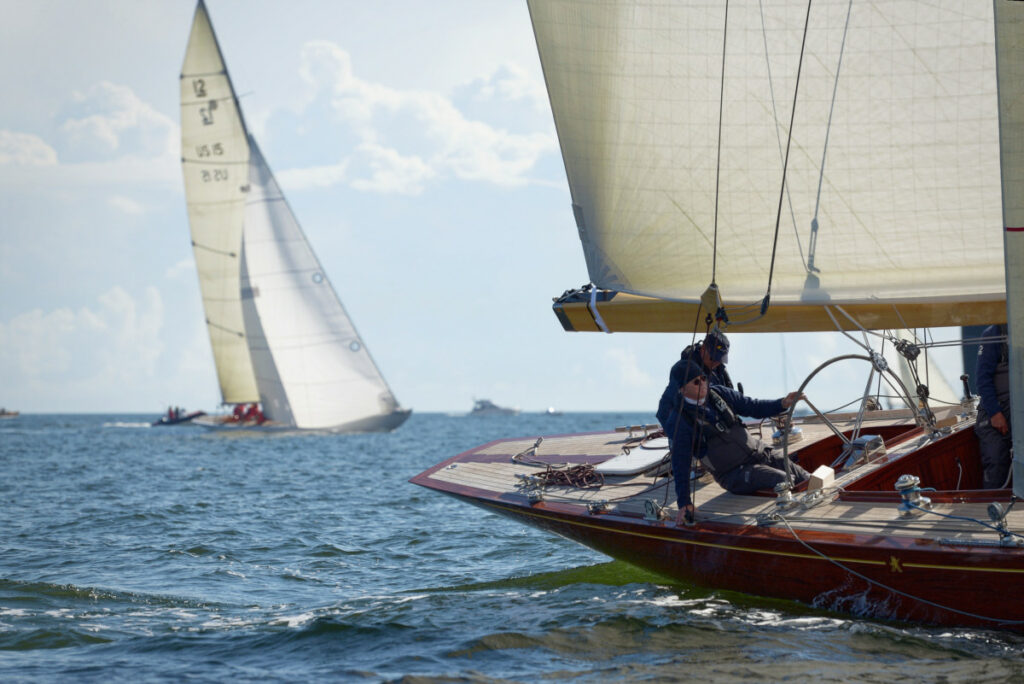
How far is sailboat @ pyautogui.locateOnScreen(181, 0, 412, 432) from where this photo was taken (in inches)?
1601

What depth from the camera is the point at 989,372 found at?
651 cm

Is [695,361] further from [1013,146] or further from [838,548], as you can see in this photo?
[1013,146]

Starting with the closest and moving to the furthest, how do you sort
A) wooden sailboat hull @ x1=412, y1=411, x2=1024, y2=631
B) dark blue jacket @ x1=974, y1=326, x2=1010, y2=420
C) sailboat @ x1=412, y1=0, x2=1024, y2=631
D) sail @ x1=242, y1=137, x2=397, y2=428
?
1. wooden sailboat hull @ x1=412, y1=411, x2=1024, y2=631
2. dark blue jacket @ x1=974, y1=326, x2=1010, y2=420
3. sailboat @ x1=412, y1=0, x2=1024, y2=631
4. sail @ x1=242, y1=137, x2=397, y2=428

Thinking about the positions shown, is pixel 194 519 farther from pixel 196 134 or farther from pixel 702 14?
pixel 196 134

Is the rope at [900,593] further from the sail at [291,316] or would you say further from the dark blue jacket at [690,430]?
the sail at [291,316]

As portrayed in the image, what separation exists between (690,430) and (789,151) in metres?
2.43

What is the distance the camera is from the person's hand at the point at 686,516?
634cm

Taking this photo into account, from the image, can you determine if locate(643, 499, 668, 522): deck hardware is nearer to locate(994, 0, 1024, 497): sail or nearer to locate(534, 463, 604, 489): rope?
locate(534, 463, 604, 489): rope

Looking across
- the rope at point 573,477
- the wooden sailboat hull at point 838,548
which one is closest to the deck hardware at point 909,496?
the wooden sailboat hull at point 838,548

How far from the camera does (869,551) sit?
18.4 ft

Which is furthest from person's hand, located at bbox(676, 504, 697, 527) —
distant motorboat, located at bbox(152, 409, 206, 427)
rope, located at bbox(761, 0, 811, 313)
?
distant motorboat, located at bbox(152, 409, 206, 427)

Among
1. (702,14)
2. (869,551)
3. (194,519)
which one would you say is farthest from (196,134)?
(869,551)

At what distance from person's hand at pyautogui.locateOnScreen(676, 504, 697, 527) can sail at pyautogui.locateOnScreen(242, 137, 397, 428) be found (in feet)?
116

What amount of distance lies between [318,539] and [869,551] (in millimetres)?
7763
